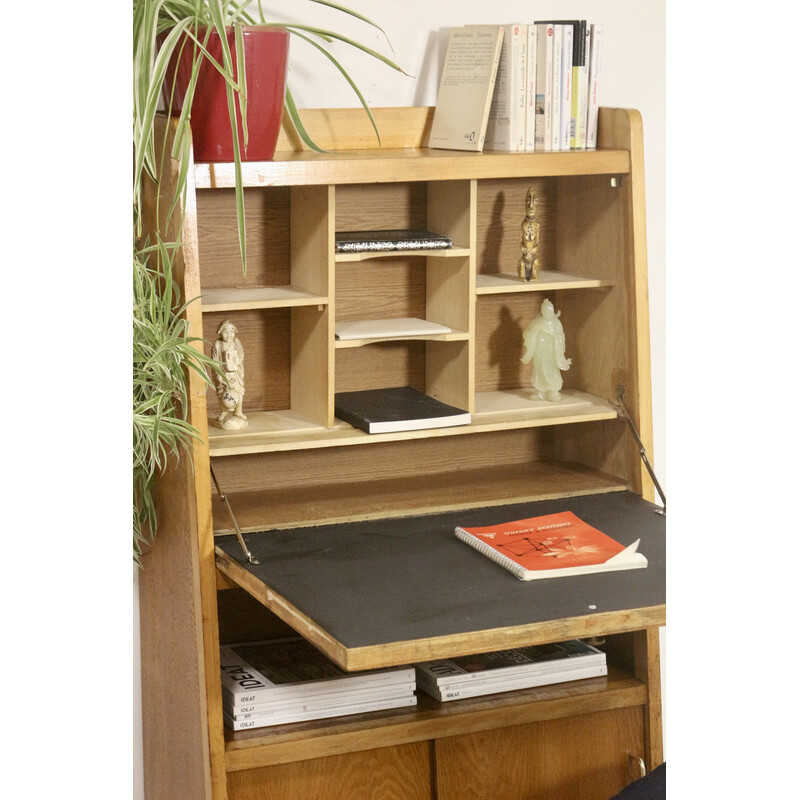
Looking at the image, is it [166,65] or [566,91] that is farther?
[566,91]

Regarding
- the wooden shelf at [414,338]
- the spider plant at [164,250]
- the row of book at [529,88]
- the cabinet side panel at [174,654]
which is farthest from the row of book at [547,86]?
the cabinet side panel at [174,654]

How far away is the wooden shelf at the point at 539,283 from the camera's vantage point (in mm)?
2193

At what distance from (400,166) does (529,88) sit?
14.4 inches

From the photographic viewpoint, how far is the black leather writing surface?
1.55 meters

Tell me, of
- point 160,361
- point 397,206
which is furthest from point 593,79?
point 160,361

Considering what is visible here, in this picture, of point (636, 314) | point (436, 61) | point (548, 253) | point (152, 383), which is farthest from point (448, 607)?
point (436, 61)

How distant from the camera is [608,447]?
2.35m

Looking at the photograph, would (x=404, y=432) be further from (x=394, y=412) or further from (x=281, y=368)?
(x=281, y=368)

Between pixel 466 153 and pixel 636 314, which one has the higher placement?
pixel 466 153

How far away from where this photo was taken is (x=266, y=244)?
2.22m
